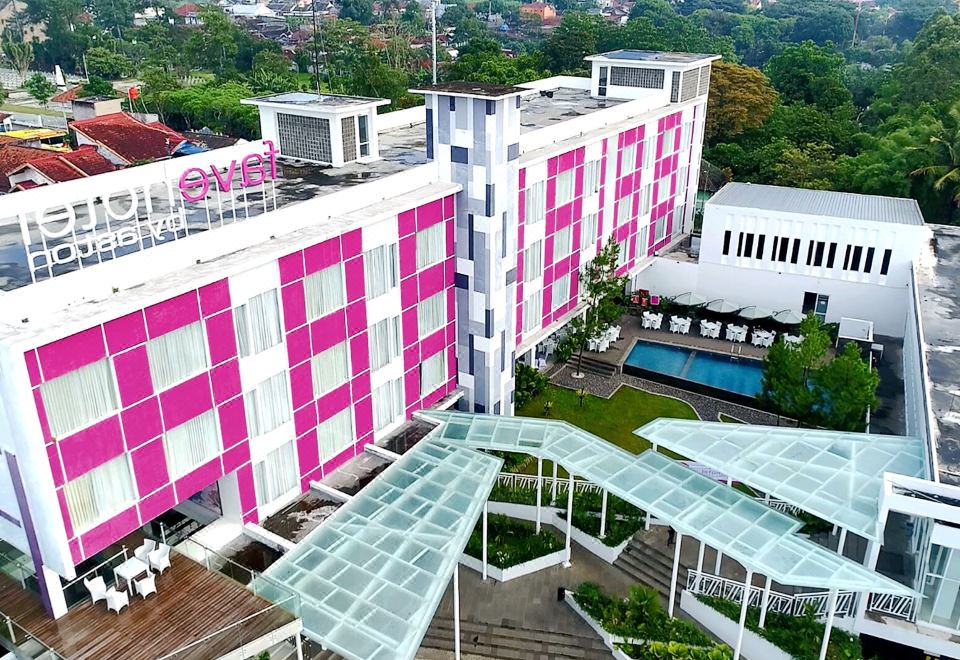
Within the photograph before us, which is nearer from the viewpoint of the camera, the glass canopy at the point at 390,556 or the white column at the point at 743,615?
the glass canopy at the point at 390,556

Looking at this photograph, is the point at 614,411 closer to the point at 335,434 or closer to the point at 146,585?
the point at 335,434

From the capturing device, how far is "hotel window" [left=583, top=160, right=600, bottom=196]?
46.7m

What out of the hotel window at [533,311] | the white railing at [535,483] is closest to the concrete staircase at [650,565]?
the white railing at [535,483]

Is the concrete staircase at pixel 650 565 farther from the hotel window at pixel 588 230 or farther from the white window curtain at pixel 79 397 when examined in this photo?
the white window curtain at pixel 79 397

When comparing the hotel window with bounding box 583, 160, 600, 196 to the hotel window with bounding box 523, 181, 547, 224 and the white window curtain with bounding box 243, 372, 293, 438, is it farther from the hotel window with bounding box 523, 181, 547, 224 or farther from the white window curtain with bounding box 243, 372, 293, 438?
the white window curtain with bounding box 243, 372, 293, 438

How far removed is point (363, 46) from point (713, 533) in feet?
483

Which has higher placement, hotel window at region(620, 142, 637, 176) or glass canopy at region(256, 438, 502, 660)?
hotel window at region(620, 142, 637, 176)

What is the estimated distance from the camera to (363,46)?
15662 cm

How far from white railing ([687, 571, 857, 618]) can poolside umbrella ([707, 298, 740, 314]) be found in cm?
2691

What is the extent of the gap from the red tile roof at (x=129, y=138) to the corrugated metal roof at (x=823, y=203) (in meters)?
63.0

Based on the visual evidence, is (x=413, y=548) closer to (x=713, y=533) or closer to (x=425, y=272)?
(x=713, y=533)

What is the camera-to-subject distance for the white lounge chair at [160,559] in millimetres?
24922

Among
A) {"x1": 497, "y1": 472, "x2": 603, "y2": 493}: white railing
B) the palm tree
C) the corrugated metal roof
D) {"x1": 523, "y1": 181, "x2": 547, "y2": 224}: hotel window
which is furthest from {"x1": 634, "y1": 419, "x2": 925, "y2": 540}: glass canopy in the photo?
the palm tree

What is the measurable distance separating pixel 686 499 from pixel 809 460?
5.68 metres
